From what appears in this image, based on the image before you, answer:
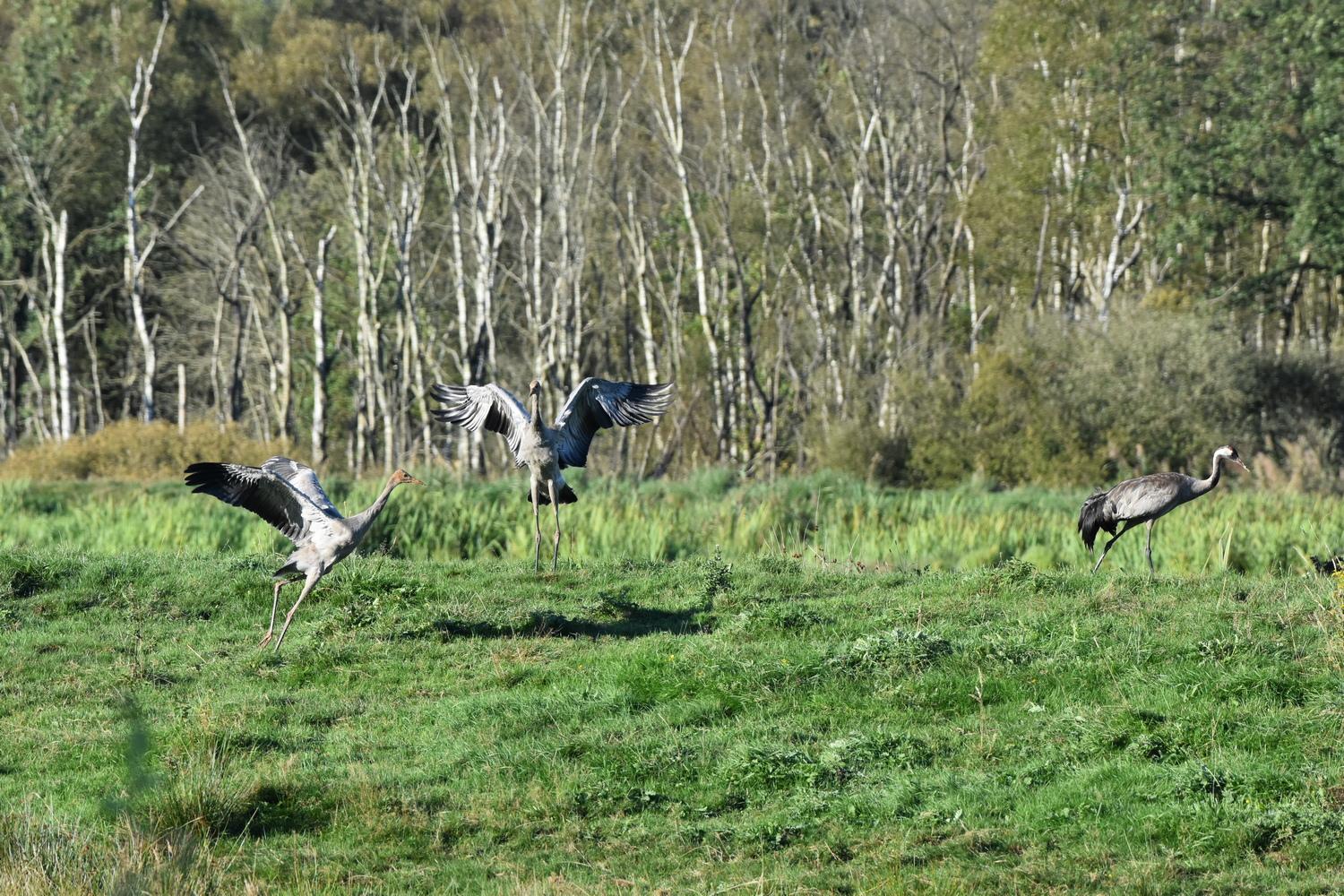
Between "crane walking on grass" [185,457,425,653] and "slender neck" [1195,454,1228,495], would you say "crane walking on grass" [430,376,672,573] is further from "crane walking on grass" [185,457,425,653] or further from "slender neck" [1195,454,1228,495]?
"slender neck" [1195,454,1228,495]

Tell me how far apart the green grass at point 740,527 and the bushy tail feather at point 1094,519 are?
1.51ft

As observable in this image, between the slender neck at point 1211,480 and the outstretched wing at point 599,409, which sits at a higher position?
the outstretched wing at point 599,409

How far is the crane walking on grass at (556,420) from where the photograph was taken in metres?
Result: 13.7

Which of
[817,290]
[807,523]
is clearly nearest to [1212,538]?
[807,523]

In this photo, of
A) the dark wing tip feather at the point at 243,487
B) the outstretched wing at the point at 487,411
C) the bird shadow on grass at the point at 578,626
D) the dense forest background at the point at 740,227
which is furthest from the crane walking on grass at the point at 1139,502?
the dense forest background at the point at 740,227

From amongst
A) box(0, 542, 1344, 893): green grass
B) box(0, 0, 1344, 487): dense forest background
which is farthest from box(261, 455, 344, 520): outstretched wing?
box(0, 0, 1344, 487): dense forest background

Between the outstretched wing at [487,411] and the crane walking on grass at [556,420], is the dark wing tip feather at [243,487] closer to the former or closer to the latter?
the crane walking on grass at [556,420]

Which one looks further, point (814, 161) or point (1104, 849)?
point (814, 161)

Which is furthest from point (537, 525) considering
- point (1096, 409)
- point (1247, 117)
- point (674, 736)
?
point (1247, 117)

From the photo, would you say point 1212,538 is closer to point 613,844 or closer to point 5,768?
point 613,844

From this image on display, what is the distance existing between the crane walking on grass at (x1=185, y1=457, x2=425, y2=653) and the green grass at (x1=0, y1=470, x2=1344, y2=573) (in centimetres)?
374

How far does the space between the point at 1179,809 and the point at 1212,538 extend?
838cm

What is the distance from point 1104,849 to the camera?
6773 mm

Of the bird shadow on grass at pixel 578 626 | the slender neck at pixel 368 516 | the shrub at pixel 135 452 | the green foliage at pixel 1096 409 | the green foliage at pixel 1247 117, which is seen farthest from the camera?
the green foliage at pixel 1096 409
